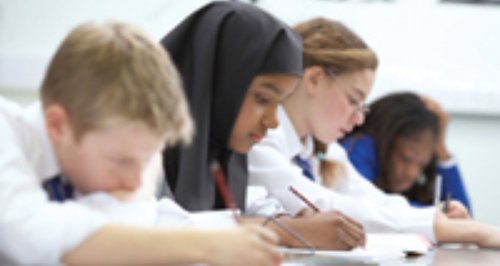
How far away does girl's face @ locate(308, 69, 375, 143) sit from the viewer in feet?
7.91

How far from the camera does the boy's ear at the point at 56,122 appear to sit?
3.55 feet

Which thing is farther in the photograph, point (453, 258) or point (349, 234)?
point (453, 258)

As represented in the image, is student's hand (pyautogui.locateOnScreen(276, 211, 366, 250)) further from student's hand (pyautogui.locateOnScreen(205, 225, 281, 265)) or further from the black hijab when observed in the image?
student's hand (pyautogui.locateOnScreen(205, 225, 281, 265))

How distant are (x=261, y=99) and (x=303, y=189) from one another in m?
0.45

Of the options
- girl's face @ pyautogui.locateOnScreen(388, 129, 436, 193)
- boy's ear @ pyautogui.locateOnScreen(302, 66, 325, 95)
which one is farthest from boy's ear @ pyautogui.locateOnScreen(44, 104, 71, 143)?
girl's face @ pyautogui.locateOnScreen(388, 129, 436, 193)

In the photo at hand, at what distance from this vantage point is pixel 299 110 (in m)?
2.46

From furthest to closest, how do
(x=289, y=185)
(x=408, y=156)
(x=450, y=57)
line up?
(x=450, y=57)
(x=408, y=156)
(x=289, y=185)

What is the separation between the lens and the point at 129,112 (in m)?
1.04

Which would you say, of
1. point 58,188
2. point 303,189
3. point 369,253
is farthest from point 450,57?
point 58,188

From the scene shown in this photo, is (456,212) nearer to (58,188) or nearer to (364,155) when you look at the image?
(364,155)

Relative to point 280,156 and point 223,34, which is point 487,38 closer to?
point 280,156

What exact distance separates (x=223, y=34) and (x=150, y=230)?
0.94 m

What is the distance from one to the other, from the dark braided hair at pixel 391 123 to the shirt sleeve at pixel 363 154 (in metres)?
0.02

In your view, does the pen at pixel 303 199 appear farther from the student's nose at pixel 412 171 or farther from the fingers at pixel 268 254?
the student's nose at pixel 412 171
